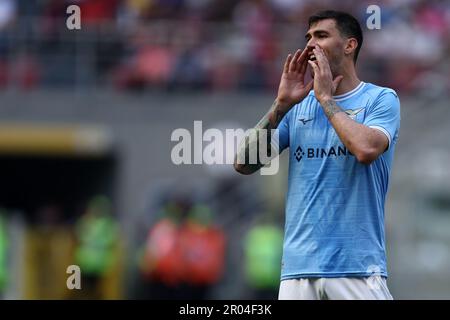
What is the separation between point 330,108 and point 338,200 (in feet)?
1.63

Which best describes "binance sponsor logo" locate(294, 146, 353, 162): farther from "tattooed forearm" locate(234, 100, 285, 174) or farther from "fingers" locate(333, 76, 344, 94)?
"fingers" locate(333, 76, 344, 94)

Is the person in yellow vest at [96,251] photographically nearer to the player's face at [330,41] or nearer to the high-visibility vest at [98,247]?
the high-visibility vest at [98,247]

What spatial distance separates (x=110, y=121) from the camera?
71.5 feet

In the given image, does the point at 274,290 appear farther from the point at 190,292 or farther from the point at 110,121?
the point at 110,121

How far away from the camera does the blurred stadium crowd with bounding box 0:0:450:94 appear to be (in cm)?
2089

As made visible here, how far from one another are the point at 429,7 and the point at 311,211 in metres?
15.7

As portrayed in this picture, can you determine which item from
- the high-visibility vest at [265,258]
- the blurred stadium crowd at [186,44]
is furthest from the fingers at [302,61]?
the blurred stadium crowd at [186,44]

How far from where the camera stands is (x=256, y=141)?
7.11m

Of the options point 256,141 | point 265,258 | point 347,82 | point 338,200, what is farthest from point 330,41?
point 265,258

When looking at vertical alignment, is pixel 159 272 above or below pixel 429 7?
below
